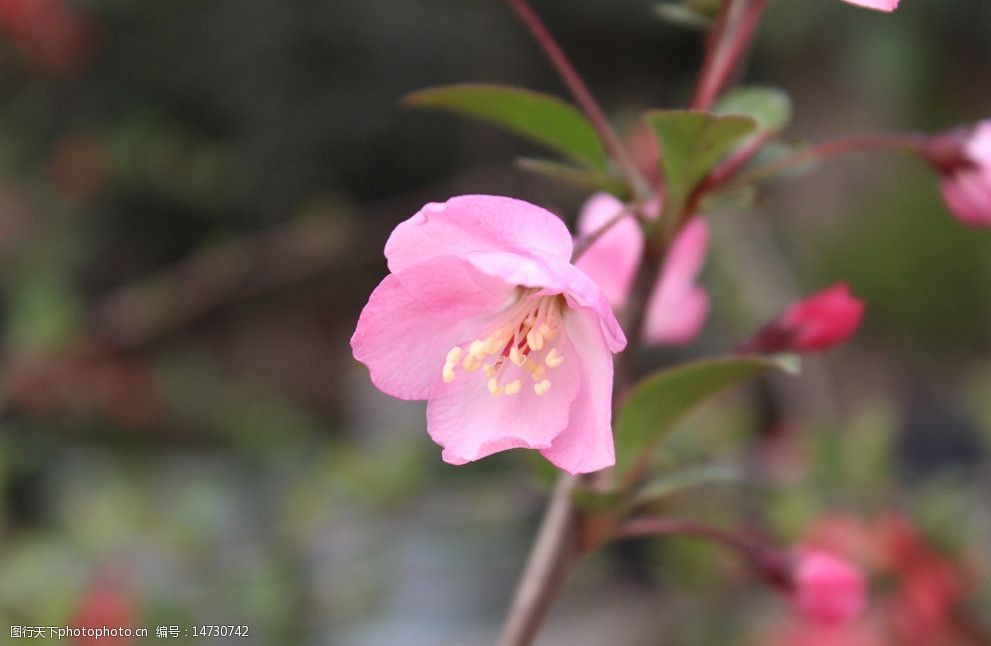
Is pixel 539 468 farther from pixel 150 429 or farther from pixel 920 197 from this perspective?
pixel 920 197

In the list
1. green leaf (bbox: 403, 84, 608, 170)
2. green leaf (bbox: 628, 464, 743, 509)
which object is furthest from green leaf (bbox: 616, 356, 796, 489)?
green leaf (bbox: 403, 84, 608, 170)

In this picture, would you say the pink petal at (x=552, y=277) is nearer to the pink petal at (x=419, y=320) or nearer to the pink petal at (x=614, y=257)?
the pink petal at (x=419, y=320)

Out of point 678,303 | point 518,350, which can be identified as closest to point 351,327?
point 678,303

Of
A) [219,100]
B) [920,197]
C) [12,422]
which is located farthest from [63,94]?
[920,197]

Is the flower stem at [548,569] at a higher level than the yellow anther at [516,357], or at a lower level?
lower

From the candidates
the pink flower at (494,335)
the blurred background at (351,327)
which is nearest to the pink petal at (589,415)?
the pink flower at (494,335)

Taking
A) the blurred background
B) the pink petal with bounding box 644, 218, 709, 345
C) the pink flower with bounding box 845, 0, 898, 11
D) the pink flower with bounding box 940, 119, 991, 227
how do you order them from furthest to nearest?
the blurred background
the pink petal with bounding box 644, 218, 709, 345
the pink flower with bounding box 940, 119, 991, 227
the pink flower with bounding box 845, 0, 898, 11

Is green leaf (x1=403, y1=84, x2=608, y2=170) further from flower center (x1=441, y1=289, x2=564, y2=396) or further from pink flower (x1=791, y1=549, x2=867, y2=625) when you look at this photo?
pink flower (x1=791, y1=549, x2=867, y2=625)
